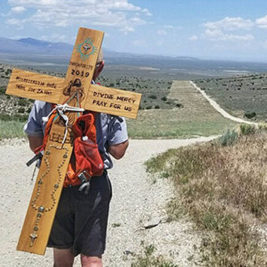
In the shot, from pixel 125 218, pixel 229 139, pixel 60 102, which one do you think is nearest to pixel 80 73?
pixel 60 102

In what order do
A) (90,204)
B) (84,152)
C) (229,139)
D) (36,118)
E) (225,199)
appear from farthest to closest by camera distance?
(229,139) < (225,199) < (36,118) < (90,204) < (84,152)

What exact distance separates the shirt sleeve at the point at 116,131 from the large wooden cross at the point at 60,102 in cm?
11

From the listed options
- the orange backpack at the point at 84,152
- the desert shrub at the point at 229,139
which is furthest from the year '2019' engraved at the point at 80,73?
the desert shrub at the point at 229,139

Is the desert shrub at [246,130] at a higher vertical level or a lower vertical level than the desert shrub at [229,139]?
higher

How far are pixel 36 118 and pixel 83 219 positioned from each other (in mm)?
876

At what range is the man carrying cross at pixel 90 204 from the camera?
312 cm

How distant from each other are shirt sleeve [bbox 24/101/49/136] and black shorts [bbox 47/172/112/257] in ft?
1.80

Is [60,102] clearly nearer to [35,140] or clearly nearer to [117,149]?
[35,140]

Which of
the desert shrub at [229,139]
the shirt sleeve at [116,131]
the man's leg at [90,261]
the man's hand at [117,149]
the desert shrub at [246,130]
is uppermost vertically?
the shirt sleeve at [116,131]

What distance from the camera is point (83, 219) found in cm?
312

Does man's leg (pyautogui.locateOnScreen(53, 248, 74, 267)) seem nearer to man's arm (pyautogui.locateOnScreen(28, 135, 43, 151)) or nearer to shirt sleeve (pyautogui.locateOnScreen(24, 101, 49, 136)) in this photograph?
man's arm (pyautogui.locateOnScreen(28, 135, 43, 151))

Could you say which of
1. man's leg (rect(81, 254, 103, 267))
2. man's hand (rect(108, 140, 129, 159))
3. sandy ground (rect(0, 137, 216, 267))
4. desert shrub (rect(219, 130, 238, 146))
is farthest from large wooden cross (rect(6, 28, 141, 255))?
desert shrub (rect(219, 130, 238, 146))

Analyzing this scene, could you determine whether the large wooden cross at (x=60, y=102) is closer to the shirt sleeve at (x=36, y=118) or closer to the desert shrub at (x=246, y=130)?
the shirt sleeve at (x=36, y=118)

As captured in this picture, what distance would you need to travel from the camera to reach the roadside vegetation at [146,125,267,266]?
4.80 m
